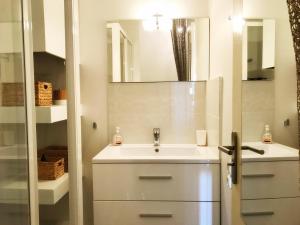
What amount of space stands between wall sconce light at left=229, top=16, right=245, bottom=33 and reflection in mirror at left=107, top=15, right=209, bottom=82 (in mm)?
718

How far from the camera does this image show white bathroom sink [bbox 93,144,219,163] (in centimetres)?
169

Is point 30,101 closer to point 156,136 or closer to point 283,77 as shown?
point 283,77

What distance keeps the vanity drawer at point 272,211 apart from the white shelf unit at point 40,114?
37.8 inches

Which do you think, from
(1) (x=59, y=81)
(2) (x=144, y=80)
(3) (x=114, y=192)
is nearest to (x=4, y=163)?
(3) (x=114, y=192)

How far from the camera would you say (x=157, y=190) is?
1.70 m

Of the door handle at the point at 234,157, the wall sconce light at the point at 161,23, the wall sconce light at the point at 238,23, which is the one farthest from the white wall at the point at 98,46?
the door handle at the point at 234,157

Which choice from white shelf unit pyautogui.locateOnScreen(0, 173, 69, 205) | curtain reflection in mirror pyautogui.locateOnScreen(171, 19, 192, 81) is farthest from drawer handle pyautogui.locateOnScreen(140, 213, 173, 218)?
curtain reflection in mirror pyautogui.locateOnScreen(171, 19, 192, 81)

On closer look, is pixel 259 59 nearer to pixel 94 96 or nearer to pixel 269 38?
pixel 269 38

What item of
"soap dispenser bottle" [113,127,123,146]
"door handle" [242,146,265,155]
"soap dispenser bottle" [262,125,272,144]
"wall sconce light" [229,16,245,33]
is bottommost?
"soap dispenser bottle" [113,127,123,146]

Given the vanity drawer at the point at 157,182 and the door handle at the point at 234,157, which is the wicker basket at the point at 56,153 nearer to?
the vanity drawer at the point at 157,182

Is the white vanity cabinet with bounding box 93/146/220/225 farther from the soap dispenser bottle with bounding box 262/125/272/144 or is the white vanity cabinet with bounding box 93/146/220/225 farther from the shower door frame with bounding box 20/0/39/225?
the soap dispenser bottle with bounding box 262/125/272/144

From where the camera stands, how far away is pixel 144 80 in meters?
2.14

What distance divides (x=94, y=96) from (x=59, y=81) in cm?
29

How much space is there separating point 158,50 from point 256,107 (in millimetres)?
1236
